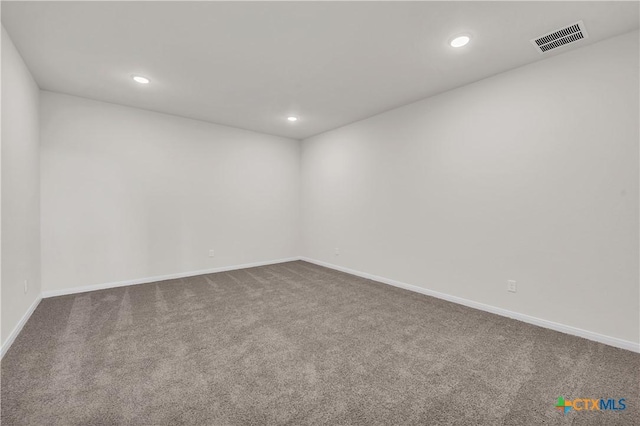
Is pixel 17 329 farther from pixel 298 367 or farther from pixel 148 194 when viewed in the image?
pixel 298 367

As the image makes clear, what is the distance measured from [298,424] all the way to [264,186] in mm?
4417

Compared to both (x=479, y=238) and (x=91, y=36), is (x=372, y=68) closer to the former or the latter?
(x=479, y=238)

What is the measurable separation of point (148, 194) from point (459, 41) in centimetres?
437

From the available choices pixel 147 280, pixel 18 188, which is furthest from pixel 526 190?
pixel 147 280

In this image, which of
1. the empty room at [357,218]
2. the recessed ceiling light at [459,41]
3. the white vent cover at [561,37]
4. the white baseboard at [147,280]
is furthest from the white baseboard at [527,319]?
the recessed ceiling light at [459,41]

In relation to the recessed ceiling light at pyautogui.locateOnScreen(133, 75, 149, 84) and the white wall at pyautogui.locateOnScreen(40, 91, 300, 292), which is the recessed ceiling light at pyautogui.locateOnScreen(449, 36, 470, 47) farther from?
the white wall at pyautogui.locateOnScreen(40, 91, 300, 292)

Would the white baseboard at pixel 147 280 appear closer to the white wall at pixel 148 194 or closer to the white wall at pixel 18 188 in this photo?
the white wall at pixel 148 194

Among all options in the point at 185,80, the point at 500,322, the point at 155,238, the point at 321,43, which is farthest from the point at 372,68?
the point at 155,238

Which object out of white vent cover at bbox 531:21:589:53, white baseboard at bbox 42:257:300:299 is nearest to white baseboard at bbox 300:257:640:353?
white baseboard at bbox 42:257:300:299

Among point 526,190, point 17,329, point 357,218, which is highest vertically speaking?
point 526,190

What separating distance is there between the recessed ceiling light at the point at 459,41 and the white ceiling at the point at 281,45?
64mm

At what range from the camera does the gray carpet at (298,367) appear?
1570 millimetres

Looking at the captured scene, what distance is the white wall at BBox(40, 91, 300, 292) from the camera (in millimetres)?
3549

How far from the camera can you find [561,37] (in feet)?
7.57
